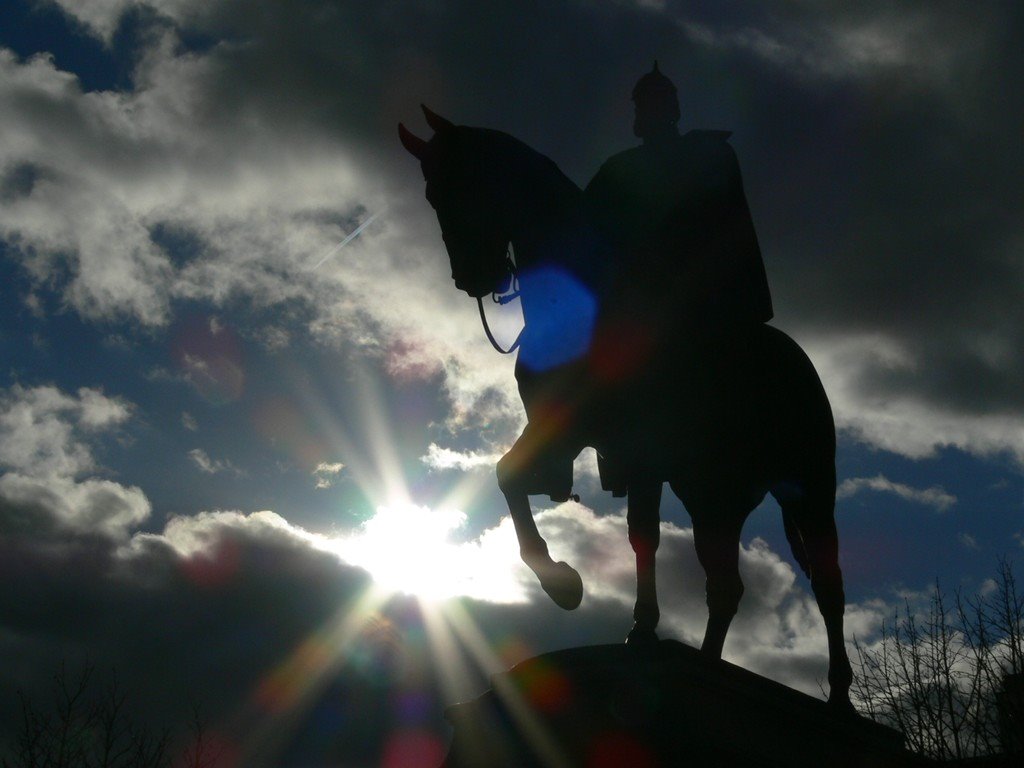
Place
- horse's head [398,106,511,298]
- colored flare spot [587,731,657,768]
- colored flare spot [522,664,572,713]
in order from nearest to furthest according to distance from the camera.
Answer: colored flare spot [587,731,657,768]
colored flare spot [522,664,572,713]
horse's head [398,106,511,298]

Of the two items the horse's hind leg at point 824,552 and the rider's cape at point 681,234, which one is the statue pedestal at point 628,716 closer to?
the horse's hind leg at point 824,552

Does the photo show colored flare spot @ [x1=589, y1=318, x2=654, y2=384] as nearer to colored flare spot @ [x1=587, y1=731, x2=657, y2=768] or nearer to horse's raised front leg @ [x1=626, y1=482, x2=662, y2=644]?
horse's raised front leg @ [x1=626, y1=482, x2=662, y2=644]

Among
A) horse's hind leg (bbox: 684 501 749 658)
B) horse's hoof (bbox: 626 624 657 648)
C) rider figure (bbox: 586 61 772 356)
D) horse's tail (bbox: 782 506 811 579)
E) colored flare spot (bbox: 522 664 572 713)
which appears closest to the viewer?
colored flare spot (bbox: 522 664 572 713)

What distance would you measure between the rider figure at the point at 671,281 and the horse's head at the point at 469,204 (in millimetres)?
702

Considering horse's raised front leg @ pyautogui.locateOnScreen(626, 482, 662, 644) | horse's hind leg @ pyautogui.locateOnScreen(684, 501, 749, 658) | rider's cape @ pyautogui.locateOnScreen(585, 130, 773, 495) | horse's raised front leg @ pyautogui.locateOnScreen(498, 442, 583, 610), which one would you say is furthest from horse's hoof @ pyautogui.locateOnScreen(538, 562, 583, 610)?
horse's hind leg @ pyautogui.locateOnScreen(684, 501, 749, 658)

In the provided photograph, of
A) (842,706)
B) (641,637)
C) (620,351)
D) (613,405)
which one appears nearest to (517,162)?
(620,351)

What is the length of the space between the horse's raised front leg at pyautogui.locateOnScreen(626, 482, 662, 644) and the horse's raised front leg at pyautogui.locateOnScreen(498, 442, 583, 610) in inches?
16.2

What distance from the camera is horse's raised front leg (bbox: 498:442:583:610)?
644 centimetres

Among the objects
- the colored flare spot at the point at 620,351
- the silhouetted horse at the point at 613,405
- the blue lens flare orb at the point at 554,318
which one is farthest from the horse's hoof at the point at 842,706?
the blue lens flare orb at the point at 554,318

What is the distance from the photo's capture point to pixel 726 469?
274 inches

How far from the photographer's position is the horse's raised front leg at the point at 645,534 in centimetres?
639

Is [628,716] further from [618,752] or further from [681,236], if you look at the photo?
[681,236]

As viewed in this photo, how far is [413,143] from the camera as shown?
7410mm

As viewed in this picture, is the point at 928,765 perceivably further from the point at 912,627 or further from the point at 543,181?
the point at 912,627
